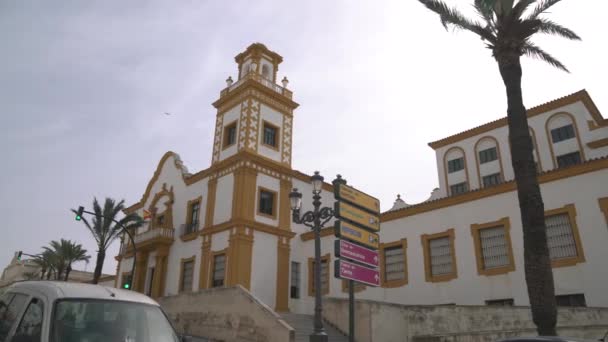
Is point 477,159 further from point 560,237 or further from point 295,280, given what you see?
point 560,237

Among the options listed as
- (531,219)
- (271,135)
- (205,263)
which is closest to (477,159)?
(271,135)

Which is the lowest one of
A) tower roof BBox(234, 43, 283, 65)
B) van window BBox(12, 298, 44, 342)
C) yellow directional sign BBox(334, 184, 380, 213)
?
van window BBox(12, 298, 44, 342)

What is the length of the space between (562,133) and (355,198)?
998 inches

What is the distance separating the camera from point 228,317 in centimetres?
1716

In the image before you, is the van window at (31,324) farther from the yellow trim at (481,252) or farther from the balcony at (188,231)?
the balcony at (188,231)

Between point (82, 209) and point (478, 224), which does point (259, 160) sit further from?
point (478, 224)

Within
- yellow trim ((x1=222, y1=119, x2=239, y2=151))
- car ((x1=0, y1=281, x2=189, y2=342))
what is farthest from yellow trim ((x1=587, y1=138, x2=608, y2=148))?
car ((x1=0, y1=281, x2=189, y2=342))

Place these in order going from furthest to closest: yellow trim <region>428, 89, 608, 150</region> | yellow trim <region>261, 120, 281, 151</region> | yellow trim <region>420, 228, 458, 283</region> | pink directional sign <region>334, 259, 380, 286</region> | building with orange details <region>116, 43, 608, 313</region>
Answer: yellow trim <region>428, 89, 608, 150</region>, yellow trim <region>261, 120, 281, 151</region>, yellow trim <region>420, 228, 458, 283</region>, building with orange details <region>116, 43, 608, 313</region>, pink directional sign <region>334, 259, 380, 286</region>

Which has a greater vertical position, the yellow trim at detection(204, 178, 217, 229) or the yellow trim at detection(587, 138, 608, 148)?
the yellow trim at detection(587, 138, 608, 148)

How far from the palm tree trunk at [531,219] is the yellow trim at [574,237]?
688cm

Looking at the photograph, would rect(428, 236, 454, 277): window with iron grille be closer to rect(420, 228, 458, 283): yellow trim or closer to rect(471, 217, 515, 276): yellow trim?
rect(420, 228, 458, 283): yellow trim

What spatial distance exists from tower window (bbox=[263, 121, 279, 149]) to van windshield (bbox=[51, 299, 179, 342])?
21.9 m

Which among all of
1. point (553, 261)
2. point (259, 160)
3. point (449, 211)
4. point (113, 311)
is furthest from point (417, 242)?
point (113, 311)

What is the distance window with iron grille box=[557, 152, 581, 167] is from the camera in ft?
98.6
